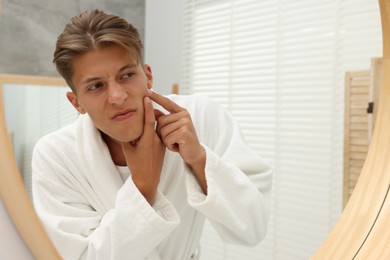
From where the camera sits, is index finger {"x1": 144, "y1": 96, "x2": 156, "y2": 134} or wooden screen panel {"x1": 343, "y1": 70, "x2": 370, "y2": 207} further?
wooden screen panel {"x1": 343, "y1": 70, "x2": 370, "y2": 207}

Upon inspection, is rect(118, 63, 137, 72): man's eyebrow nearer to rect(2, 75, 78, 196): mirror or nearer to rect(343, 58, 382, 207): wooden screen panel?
rect(2, 75, 78, 196): mirror

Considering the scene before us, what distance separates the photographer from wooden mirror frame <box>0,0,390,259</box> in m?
0.19

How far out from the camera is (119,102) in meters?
0.30

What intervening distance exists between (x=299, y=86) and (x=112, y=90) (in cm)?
52

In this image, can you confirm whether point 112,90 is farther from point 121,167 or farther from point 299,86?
point 299,86

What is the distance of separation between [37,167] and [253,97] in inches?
19.7

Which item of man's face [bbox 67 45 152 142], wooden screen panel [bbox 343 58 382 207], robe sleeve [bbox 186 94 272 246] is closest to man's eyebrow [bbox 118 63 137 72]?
man's face [bbox 67 45 152 142]

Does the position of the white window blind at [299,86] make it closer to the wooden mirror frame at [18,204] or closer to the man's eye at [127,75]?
the man's eye at [127,75]

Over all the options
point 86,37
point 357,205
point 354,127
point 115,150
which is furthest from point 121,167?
point 354,127

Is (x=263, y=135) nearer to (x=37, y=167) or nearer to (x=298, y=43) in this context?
(x=298, y=43)

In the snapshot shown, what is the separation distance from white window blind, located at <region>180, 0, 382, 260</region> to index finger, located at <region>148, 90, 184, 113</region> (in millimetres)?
313

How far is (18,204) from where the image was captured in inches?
7.6

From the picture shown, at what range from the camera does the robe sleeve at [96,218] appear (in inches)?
10.8

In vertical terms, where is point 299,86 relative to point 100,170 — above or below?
above
